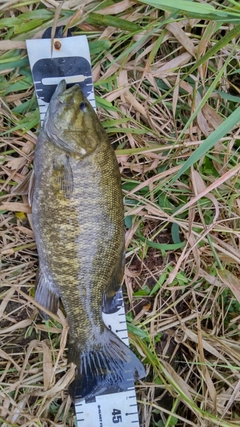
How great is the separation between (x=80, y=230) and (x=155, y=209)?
0.47m

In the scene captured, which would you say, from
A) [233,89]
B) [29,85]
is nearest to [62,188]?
[29,85]

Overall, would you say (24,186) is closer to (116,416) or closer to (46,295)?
(46,295)

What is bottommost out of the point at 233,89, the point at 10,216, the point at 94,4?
the point at 10,216

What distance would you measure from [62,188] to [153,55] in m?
0.79

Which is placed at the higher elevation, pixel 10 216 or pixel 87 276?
pixel 10 216

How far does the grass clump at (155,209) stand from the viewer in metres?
1.89

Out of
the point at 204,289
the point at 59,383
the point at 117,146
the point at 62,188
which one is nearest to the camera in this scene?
the point at 62,188

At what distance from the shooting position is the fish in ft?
5.73

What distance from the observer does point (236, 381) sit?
6.97 ft

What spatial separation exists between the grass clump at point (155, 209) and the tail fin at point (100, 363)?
0.07 m

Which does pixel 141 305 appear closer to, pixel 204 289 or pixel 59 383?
pixel 204 289

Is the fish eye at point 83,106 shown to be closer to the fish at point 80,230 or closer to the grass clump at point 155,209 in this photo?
the fish at point 80,230

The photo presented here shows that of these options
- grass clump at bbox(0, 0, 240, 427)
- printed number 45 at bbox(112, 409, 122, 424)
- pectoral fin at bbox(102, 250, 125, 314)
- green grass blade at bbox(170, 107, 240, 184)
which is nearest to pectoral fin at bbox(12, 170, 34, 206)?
grass clump at bbox(0, 0, 240, 427)

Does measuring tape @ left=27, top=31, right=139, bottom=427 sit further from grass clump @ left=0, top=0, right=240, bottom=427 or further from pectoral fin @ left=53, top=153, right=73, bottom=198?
pectoral fin @ left=53, top=153, right=73, bottom=198
